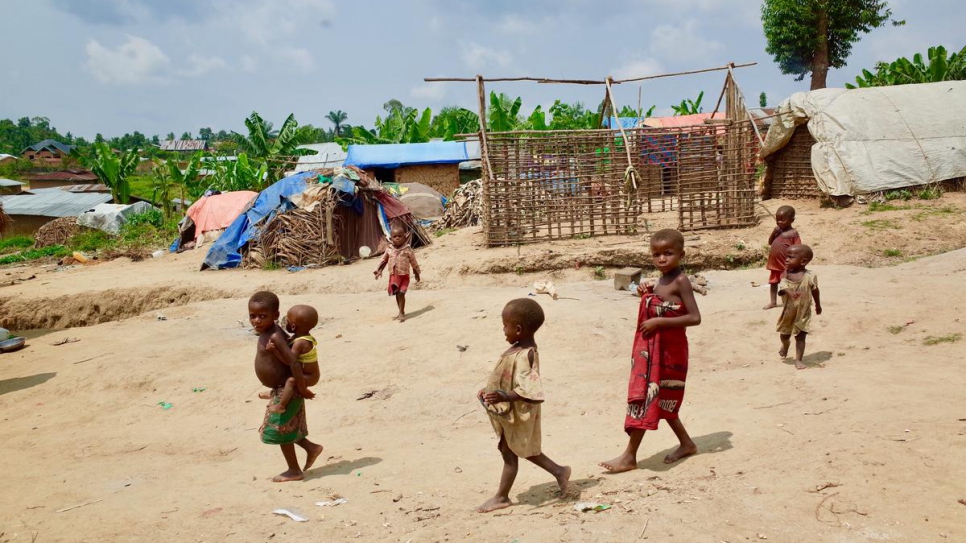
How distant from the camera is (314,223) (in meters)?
14.1

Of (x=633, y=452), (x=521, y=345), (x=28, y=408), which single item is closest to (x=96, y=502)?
(x=521, y=345)

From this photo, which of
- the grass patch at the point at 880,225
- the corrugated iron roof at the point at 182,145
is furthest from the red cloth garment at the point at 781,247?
the corrugated iron roof at the point at 182,145

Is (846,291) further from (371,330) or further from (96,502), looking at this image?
(96,502)

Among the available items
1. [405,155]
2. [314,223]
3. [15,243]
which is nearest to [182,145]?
[15,243]

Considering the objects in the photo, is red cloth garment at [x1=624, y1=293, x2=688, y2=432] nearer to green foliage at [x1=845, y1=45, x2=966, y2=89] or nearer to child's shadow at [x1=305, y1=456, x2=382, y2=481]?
child's shadow at [x1=305, y1=456, x2=382, y2=481]

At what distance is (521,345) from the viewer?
3723 millimetres

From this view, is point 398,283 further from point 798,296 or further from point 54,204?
point 54,204

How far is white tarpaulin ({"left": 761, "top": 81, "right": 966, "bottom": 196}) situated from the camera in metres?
13.6

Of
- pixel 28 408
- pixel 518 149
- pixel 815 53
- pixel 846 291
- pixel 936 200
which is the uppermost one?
pixel 815 53

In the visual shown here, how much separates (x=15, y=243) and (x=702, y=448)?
26.4 metres

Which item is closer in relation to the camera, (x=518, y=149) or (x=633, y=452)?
(x=633, y=452)

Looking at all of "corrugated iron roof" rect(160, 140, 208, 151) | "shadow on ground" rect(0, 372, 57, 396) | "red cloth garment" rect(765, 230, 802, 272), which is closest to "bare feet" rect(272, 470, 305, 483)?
"shadow on ground" rect(0, 372, 57, 396)

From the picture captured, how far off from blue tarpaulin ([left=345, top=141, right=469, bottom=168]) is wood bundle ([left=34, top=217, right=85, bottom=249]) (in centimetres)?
955

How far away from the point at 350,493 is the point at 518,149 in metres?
9.57
